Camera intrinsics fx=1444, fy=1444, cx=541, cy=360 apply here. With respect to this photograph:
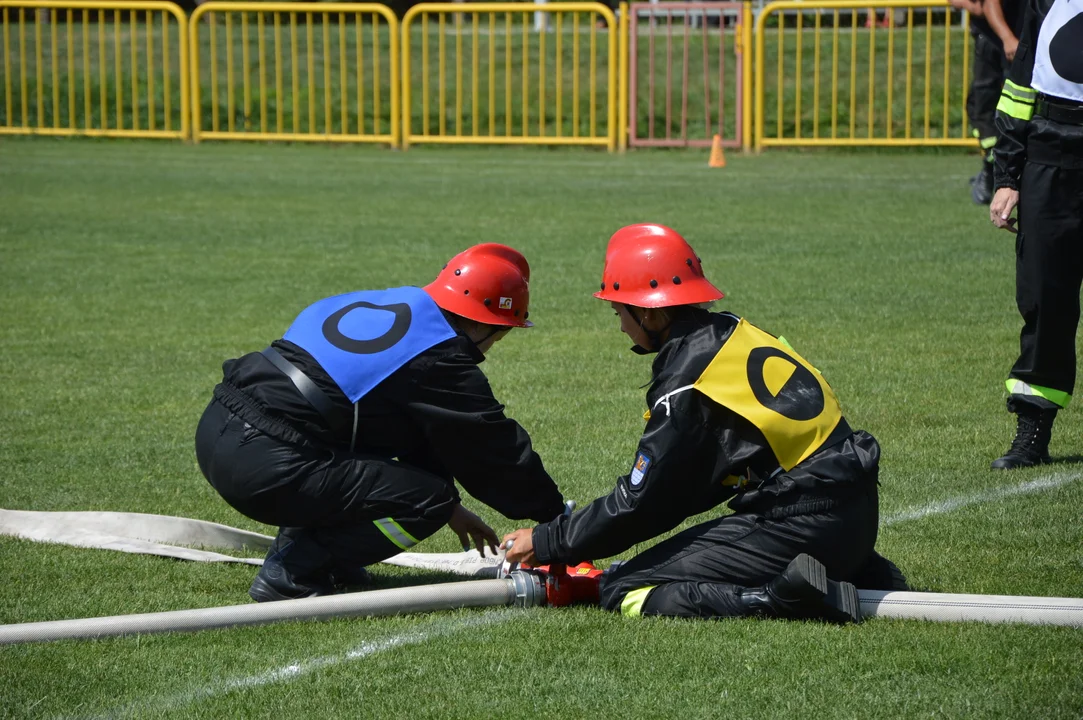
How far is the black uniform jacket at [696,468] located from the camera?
4.17 meters

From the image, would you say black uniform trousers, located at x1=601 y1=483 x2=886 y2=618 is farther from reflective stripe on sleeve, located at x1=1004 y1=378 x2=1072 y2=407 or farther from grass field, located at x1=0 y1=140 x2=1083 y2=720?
reflective stripe on sleeve, located at x1=1004 y1=378 x2=1072 y2=407

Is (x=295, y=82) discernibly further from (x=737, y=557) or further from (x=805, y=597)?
(x=805, y=597)

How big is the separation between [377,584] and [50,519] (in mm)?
1316

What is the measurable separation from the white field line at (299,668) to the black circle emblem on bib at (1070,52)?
324cm

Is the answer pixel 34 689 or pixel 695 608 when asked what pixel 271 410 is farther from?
pixel 695 608

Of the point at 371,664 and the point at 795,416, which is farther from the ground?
the point at 795,416

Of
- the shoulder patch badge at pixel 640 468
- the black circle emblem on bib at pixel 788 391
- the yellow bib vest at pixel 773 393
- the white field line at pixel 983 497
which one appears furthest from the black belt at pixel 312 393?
the white field line at pixel 983 497

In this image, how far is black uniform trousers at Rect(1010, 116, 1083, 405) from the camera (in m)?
5.86

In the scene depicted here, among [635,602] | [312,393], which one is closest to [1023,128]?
[635,602]

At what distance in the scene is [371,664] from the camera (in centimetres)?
388

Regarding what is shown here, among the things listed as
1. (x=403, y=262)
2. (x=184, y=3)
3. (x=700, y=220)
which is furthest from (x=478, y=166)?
(x=184, y=3)

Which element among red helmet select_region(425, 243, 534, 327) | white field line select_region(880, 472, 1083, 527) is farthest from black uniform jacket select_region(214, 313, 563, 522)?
white field line select_region(880, 472, 1083, 527)

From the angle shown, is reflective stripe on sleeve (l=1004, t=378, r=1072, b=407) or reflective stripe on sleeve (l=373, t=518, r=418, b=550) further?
Result: reflective stripe on sleeve (l=1004, t=378, r=1072, b=407)

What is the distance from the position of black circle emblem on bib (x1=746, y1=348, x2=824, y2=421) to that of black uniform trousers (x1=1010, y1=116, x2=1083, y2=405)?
83.8 inches
